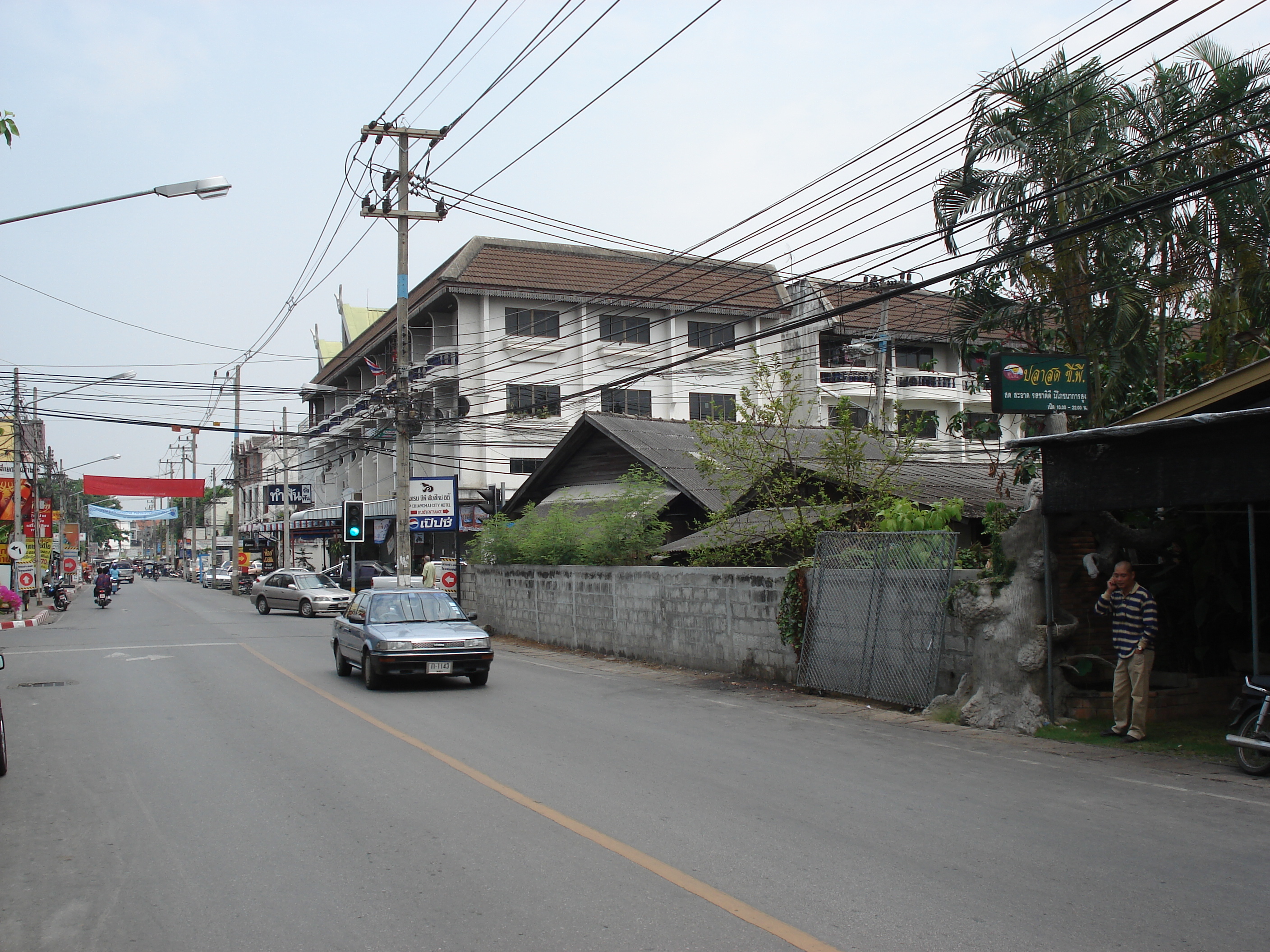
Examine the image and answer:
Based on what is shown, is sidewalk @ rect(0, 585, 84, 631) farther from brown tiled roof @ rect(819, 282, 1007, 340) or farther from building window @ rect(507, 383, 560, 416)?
brown tiled roof @ rect(819, 282, 1007, 340)

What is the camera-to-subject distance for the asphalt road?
511 centimetres

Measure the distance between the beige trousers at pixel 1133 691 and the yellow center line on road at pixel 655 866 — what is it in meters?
6.06

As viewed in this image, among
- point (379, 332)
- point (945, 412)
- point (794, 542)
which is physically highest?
point (379, 332)

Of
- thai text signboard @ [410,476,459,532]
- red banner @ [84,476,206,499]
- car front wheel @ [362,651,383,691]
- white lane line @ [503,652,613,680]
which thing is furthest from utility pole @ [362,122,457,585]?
red banner @ [84,476,206,499]

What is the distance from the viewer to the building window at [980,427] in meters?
22.0

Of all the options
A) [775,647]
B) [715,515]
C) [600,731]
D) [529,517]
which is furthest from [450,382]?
[600,731]

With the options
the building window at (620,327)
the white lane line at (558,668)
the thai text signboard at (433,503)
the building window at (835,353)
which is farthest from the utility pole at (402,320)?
the building window at (835,353)

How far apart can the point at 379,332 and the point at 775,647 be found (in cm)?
3609

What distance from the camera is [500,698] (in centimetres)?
1394

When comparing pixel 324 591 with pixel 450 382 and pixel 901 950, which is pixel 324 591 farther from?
pixel 901 950

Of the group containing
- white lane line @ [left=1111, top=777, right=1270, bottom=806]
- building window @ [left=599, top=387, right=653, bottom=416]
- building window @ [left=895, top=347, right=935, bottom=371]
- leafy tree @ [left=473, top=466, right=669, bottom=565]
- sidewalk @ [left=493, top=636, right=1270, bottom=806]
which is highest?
building window @ [left=895, top=347, right=935, bottom=371]

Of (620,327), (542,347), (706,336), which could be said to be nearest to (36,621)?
(542,347)

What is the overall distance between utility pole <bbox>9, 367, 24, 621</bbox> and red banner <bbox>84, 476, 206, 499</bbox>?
22.1m

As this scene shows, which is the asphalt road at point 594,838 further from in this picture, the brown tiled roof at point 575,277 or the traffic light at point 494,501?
the brown tiled roof at point 575,277
